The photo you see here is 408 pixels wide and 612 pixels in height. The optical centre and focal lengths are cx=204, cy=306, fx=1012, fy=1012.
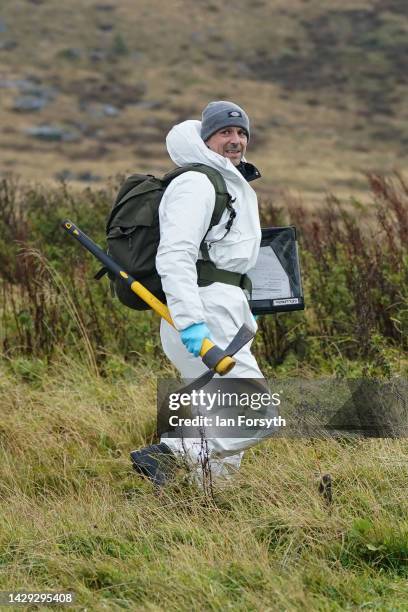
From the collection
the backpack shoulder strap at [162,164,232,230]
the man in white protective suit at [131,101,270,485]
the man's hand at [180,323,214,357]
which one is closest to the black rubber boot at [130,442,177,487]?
the man in white protective suit at [131,101,270,485]

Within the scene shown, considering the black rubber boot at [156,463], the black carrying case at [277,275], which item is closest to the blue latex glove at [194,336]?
the black rubber boot at [156,463]

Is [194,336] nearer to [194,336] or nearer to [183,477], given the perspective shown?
[194,336]

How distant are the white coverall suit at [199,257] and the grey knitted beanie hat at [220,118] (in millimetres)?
50

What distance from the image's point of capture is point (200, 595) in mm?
3246

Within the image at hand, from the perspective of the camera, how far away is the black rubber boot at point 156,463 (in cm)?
424

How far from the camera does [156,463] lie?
4.29m

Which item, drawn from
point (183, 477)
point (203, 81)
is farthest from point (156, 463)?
point (203, 81)

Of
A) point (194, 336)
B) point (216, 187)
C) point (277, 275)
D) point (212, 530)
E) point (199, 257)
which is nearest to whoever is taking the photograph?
point (212, 530)

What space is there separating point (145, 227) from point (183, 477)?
3.47 feet

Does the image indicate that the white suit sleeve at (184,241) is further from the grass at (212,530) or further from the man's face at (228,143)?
the grass at (212,530)

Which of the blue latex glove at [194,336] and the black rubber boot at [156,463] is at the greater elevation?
the blue latex glove at [194,336]

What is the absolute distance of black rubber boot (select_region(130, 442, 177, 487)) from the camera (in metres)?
4.24

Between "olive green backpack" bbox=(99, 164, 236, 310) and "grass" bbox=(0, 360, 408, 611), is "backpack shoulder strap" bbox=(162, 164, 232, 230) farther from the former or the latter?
"grass" bbox=(0, 360, 408, 611)

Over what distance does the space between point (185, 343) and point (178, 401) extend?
70 centimetres
